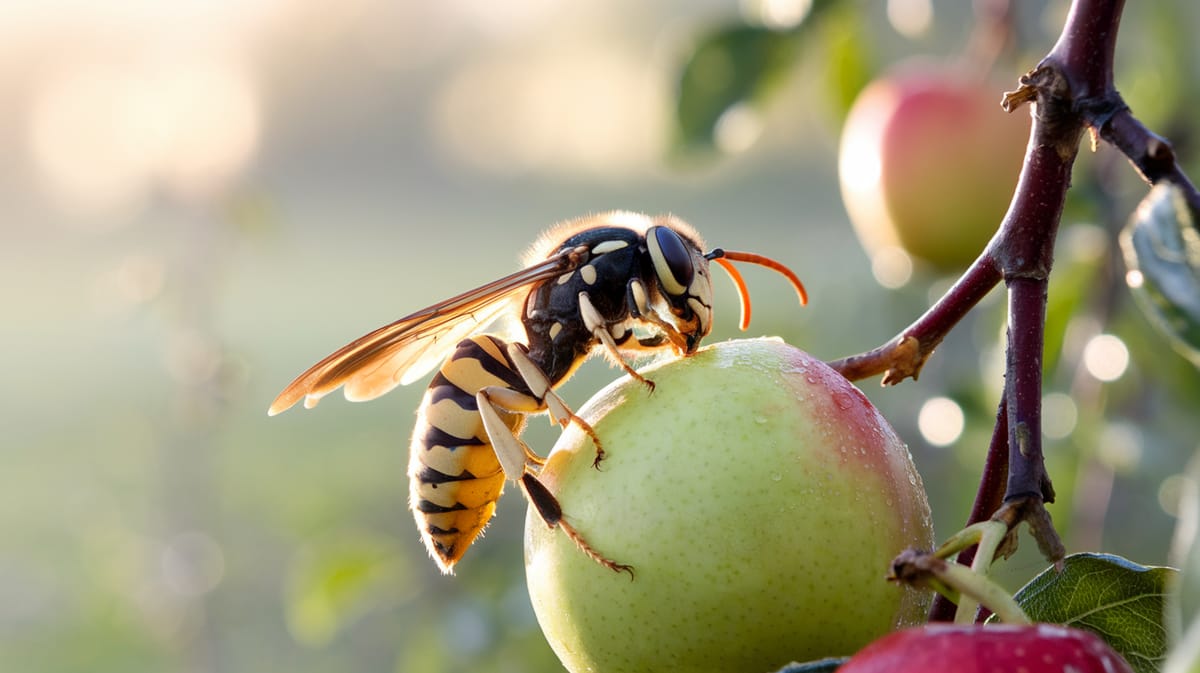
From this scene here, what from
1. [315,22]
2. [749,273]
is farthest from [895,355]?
[315,22]

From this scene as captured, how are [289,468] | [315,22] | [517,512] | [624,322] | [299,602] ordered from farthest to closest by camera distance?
1. [315,22]
2. [289,468]
3. [517,512]
4. [299,602]
5. [624,322]

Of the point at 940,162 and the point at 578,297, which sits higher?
the point at 578,297

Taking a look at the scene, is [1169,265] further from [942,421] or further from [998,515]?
[942,421]

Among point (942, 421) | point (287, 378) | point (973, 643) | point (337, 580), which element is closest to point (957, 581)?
point (973, 643)

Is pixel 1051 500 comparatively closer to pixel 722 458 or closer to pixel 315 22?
pixel 722 458

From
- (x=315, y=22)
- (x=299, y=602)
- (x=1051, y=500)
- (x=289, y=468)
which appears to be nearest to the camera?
(x=1051, y=500)

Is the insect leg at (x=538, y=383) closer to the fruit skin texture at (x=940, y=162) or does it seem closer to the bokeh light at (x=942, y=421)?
the bokeh light at (x=942, y=421)

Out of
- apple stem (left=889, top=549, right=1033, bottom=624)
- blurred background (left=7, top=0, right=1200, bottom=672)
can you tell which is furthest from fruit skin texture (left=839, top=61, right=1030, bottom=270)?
apple stem (left=889, top=549, right=1033, bottom=624)
